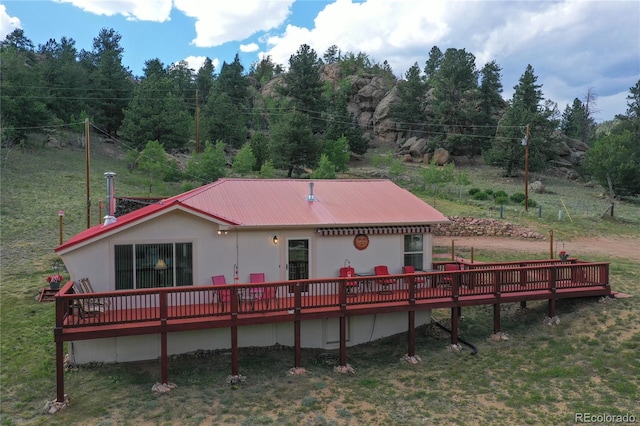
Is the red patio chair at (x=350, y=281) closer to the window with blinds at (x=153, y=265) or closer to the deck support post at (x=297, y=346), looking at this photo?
the deck support post at (x=297, y=346)

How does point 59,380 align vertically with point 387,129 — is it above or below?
below

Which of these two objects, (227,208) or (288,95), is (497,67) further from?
(227,208)

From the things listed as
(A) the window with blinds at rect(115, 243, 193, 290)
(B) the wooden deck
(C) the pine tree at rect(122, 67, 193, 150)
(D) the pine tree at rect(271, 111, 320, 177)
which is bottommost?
(B) the wooden deck

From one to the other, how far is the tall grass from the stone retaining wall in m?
12.8

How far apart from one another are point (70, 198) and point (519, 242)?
101 ft

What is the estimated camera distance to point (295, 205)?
14.2 meters

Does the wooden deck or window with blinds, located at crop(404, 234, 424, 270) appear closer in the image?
the wooden deck

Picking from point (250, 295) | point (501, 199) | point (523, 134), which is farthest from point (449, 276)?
point (523, 134)

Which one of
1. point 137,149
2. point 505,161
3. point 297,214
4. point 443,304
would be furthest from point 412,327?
point 505,161

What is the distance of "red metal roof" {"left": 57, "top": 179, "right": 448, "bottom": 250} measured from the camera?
1266 centimetres

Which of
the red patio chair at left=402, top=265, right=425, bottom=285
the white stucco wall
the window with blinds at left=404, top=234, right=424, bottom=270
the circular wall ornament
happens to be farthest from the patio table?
the window with blinds at left=404, top=234, right=424, bottom=270

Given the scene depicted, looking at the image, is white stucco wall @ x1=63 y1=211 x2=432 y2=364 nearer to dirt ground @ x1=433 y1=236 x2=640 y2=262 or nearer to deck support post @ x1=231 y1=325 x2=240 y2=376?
deck support post @ x1=231 y1=325 x2=240 y2=376

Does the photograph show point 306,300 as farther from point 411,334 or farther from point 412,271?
point 412,271

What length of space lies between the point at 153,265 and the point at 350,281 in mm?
5478
